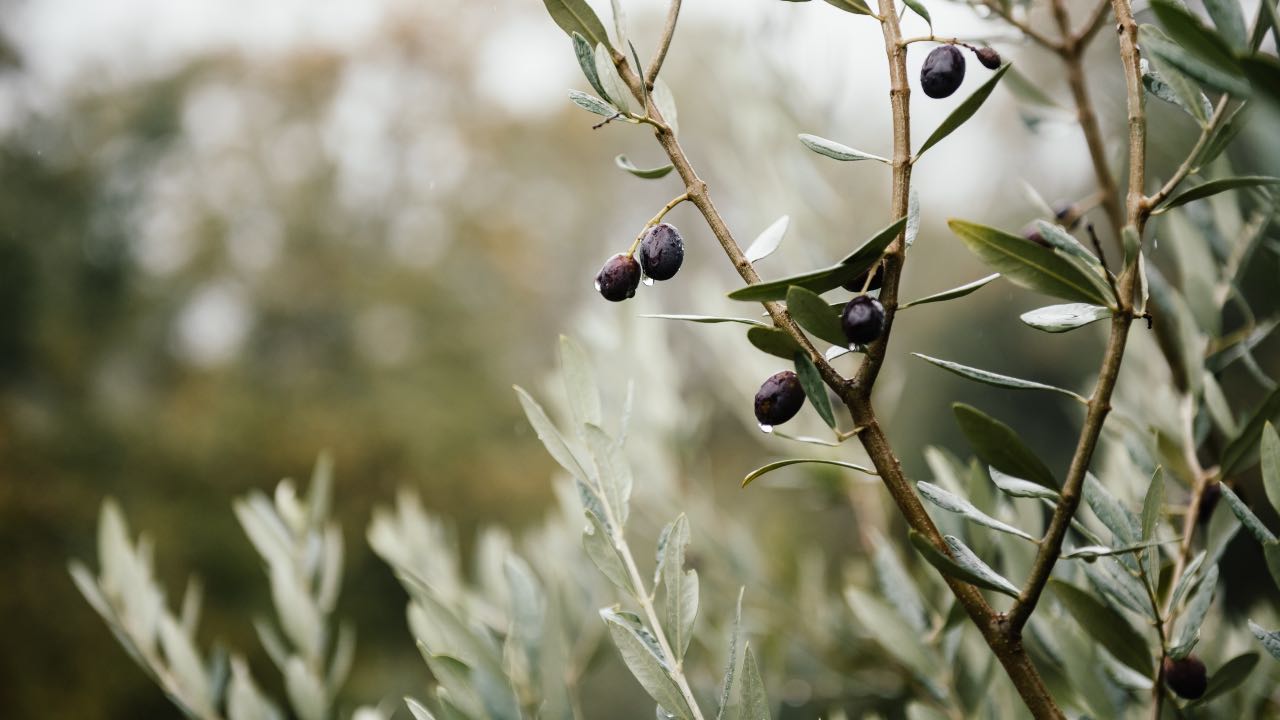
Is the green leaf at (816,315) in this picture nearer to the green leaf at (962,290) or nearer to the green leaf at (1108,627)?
the green leaf at (962,290)

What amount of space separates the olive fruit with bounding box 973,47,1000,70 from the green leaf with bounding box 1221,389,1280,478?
0.16 m

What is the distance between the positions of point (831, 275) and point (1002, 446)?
0.28 feet

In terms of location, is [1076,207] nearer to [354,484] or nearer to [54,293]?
[354,484]

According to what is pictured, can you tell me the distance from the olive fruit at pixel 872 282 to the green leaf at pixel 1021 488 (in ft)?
0.23

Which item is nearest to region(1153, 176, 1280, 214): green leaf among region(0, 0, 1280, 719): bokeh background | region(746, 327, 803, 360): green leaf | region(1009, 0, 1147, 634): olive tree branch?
region(1009, 0, 1147, 634): olive tree branch

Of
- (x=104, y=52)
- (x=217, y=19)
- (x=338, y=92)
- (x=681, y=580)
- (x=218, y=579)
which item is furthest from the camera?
(x=338, y=92)

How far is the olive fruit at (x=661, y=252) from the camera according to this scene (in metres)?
0.33

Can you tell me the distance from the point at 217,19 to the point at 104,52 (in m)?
1.03

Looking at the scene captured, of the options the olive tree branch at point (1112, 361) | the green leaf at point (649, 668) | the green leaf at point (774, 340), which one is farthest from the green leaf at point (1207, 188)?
the green leaf at point (649, 668)

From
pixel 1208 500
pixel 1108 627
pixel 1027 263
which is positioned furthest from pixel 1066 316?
pixel 1208 500

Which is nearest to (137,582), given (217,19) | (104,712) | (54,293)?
(104,712)

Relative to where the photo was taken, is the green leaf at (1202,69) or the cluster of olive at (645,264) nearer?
the green leaf at (1202,69)

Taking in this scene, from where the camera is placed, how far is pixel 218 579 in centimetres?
464

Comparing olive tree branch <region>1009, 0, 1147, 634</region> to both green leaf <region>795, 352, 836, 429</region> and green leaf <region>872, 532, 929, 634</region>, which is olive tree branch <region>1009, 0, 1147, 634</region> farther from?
green leaf <region>872, 532, 929, 634</region>
